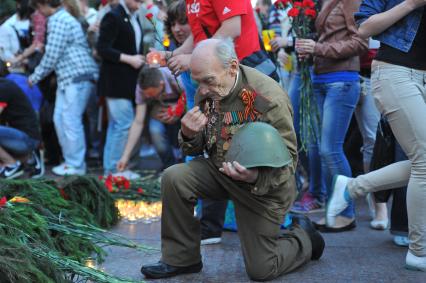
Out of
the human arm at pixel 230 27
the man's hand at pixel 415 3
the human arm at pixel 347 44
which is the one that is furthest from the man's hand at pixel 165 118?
the man's hand at pixel 415 3

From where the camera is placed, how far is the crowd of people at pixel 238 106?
4.11m

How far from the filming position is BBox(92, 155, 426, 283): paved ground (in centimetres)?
427

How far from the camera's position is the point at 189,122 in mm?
3971

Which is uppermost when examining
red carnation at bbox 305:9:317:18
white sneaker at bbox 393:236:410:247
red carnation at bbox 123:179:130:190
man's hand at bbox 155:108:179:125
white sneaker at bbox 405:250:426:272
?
red carnation at bbox 305:9:317:18

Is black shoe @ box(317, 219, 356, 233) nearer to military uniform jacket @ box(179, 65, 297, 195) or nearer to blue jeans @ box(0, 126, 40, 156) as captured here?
military uniform jacket @ box(179, 65, 297, 195)

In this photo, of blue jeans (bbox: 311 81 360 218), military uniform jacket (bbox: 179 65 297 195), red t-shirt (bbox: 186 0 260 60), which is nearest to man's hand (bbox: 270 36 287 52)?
blue jeans (bbox: 311 81 360 218)

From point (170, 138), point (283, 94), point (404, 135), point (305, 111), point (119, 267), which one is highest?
point (283, 94)

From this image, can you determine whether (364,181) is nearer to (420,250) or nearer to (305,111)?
(420,250)

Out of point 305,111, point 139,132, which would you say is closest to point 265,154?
point 305,111

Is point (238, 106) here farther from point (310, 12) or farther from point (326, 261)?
point (310, 12)

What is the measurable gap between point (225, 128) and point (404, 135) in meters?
1.03

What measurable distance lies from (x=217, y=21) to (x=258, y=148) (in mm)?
1405

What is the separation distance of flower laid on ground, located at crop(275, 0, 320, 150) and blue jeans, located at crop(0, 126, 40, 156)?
2.65m

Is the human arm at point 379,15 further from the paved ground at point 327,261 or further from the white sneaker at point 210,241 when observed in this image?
the white sneaker at point 210,241
